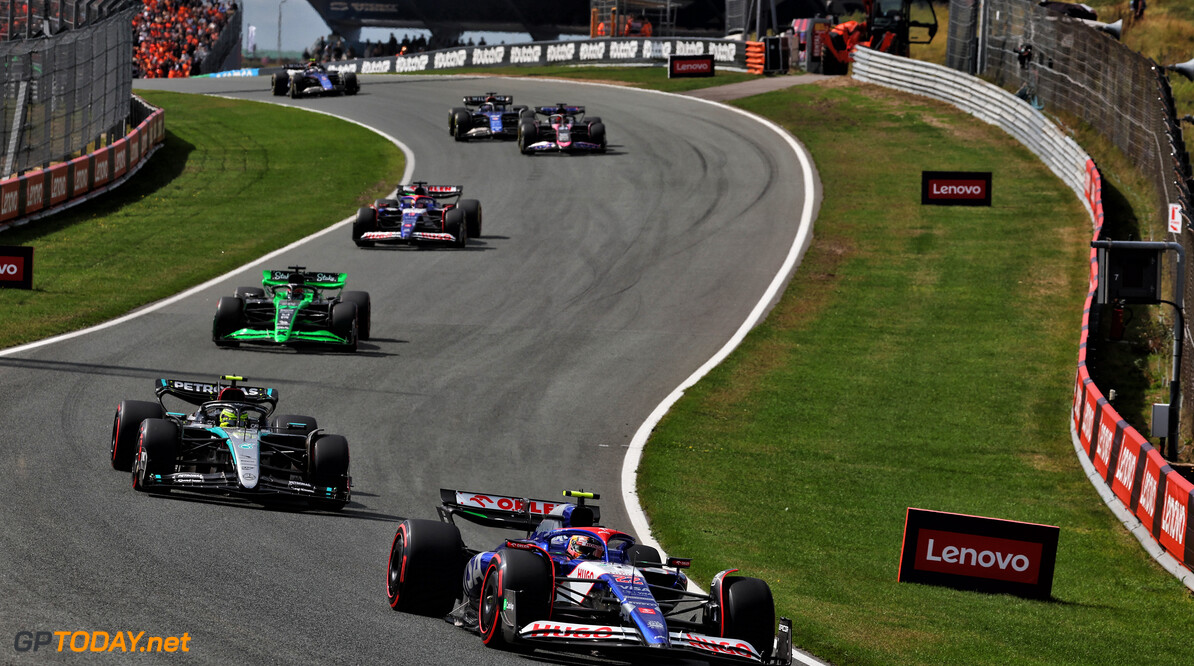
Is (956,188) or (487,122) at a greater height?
(487,122)

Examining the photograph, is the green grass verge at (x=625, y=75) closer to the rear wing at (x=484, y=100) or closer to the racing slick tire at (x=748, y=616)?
the rear wing at (x=484, y=100)

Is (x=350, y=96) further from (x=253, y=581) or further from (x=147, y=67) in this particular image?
(x=253, y=581)

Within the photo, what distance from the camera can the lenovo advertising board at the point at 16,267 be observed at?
2467 cm

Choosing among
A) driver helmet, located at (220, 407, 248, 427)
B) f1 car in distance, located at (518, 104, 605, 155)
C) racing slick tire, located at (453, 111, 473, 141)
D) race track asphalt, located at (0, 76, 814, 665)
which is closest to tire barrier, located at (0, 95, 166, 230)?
race track asphalt, located at (0, 76, 814, 665)

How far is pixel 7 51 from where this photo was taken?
29.7m

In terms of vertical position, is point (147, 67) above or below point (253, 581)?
above

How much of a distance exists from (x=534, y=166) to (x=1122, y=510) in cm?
2556

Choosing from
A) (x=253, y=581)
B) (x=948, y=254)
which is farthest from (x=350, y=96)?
(x=253, y=581)

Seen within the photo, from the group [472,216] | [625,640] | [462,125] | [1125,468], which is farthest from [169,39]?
[625,640]

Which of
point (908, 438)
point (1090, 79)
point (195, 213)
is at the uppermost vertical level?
point (1090, 79)

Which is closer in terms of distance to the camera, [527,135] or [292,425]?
[292,425]

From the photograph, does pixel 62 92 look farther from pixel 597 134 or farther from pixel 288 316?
pixel 597 134

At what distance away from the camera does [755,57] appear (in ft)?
192

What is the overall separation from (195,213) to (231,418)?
21274 millimetres
